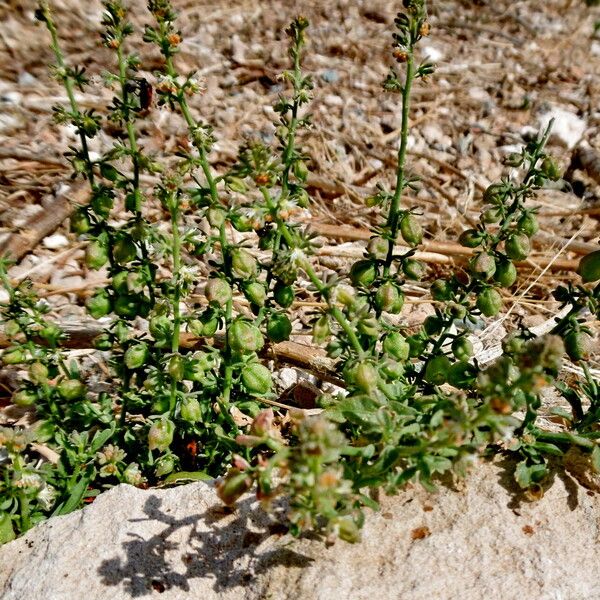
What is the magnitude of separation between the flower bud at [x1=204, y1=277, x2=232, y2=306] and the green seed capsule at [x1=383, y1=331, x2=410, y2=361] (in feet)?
1.94

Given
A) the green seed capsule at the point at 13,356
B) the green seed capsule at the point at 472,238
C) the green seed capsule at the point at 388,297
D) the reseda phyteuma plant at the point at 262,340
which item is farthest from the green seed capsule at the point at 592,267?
the green seed capsule at the point at 13,356

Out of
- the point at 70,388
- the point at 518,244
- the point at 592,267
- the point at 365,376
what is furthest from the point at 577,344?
the point at 70,388

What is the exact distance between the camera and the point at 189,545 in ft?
7.86

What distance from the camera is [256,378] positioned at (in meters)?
2.51

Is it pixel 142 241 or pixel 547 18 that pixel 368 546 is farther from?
pixel 547 18

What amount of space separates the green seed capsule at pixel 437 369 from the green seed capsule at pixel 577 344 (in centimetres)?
43

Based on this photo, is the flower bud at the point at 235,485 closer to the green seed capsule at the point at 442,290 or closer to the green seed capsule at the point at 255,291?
the green seed capsule at the point at 255,291

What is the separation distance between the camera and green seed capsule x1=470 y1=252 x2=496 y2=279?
7.49 feet

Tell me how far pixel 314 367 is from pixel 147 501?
114 centimetres

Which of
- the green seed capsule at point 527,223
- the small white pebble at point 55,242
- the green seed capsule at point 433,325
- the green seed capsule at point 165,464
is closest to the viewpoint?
the green seed capsule at point 527,223

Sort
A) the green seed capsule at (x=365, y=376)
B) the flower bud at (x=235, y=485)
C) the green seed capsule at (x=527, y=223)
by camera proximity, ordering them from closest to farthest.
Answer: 1. the flower bud at (x=235, y=485)
2. the green seed capsule at (x=365, y=376)
3. the green seed capsule at (x=527, y=223)

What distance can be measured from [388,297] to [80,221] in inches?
41.8

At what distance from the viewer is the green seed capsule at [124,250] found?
230cm

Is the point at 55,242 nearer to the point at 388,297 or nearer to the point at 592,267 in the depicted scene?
the point at 388,297
